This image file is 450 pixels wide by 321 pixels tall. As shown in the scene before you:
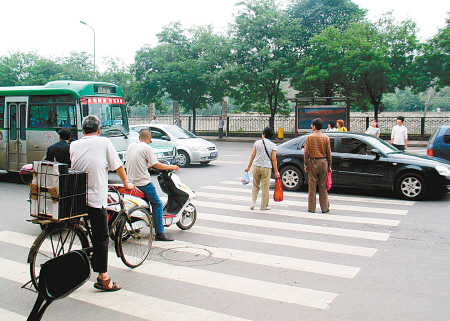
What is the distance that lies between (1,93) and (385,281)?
12666 mm

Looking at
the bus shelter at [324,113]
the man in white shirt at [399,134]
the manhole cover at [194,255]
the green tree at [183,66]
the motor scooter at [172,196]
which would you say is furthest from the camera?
the green tree at [183,66]

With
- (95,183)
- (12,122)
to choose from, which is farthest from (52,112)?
(95,183)

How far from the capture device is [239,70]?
30938 millimetres

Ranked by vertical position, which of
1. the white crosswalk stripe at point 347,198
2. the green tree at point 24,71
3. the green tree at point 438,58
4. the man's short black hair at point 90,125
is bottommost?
the white crosswalk stripe at point 347,198

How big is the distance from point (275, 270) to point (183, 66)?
31.3 meters

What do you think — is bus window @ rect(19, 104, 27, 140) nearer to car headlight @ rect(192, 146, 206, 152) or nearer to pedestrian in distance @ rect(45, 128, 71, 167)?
pedestrian in distance @ rect(45, 128, 71, 167)

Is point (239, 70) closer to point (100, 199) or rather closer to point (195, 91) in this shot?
point (195, 91)

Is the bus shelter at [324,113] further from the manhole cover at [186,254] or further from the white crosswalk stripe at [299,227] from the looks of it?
the manhole cover at [186,254]

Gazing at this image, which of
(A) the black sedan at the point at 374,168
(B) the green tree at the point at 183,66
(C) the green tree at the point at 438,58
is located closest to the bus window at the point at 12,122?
(A) the black sedan at the point at 374,168

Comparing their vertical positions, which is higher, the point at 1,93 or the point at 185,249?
the point at 1,93

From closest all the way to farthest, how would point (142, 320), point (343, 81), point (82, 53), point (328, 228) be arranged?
1. point (142, 320)
2. point (328, 228)
3. point (343, 81)
4. point (82, 53)

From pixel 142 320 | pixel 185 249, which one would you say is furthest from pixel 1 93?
pixel 142 320

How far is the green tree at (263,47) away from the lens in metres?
30.0

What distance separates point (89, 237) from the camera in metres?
4.90
